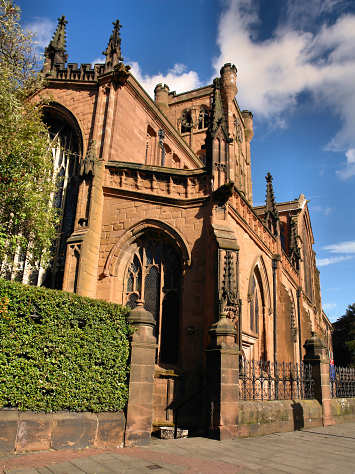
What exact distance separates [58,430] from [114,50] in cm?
1537

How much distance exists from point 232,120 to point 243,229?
72.5ft

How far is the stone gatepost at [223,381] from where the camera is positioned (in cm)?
859

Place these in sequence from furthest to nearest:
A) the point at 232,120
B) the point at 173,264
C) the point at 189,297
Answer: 1. the point at 232,120
2. the point at 173,264
3. the point at 189,297

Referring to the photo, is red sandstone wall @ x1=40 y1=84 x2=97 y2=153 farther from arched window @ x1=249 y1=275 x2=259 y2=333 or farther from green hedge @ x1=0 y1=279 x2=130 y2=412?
green hedge @ x1=0 y1=279 x2=130 y2=412

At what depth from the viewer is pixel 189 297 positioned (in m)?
12.3

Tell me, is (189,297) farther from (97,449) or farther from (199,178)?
(97,449)

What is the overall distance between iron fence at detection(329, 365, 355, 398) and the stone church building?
3116 mm

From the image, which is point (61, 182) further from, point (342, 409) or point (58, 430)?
point (342, 409)

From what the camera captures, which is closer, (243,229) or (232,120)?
(243,229)

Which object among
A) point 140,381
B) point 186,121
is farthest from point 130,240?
point 186,121

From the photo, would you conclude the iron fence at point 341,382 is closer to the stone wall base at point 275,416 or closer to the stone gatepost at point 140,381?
the stone wall base at point 275,416

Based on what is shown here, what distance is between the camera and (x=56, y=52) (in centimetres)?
1862

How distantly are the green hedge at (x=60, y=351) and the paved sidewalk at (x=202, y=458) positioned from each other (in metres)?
0.91

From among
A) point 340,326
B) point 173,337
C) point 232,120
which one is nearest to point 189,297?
point 173,337
